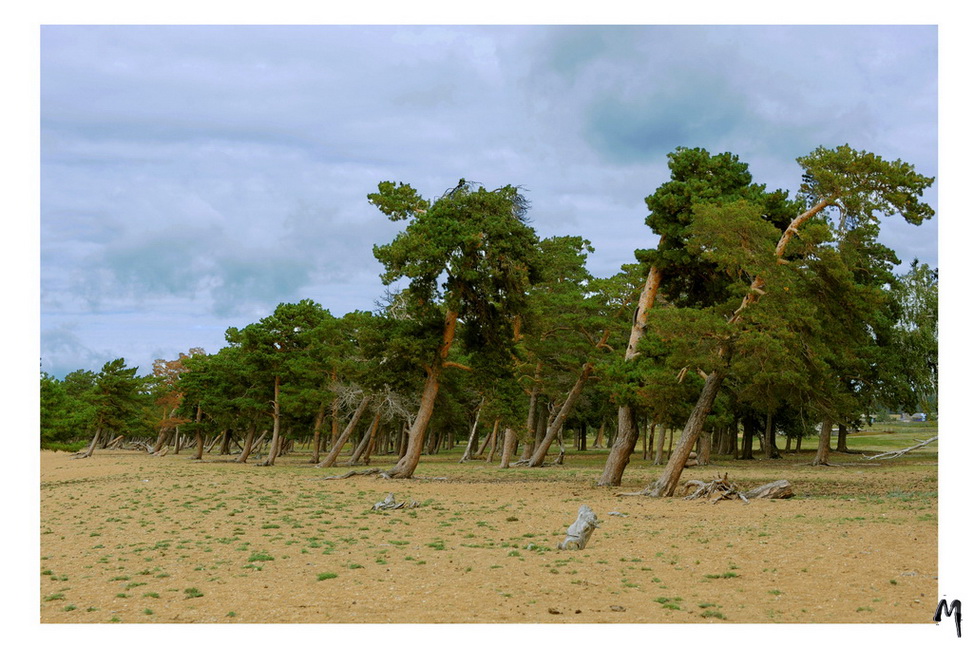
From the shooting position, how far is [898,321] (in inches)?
1634

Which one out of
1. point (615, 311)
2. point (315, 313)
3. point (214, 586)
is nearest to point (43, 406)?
point (315, 313)

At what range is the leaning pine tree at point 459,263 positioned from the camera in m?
27.1

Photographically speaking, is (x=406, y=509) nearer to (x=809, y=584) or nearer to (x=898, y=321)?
(x=809, y=584)

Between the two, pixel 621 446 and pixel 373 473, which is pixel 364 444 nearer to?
pixel 373 473

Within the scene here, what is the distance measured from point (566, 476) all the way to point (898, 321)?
21553 mm

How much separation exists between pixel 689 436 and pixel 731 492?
6.47 feet

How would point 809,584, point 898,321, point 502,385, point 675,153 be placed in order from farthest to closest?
point 898,321, point 502,385, point 675,153, point 809,584

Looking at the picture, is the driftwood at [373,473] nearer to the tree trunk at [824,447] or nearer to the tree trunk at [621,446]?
the tree trunk at [621,446]

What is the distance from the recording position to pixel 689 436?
22688 millimetres

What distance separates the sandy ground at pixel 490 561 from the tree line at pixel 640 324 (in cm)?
413

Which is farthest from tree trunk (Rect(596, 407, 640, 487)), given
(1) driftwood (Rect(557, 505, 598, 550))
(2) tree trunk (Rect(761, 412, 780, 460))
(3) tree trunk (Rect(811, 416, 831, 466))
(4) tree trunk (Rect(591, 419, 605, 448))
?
(4) tree trunk (Rect(591, 419, 605, 448))
